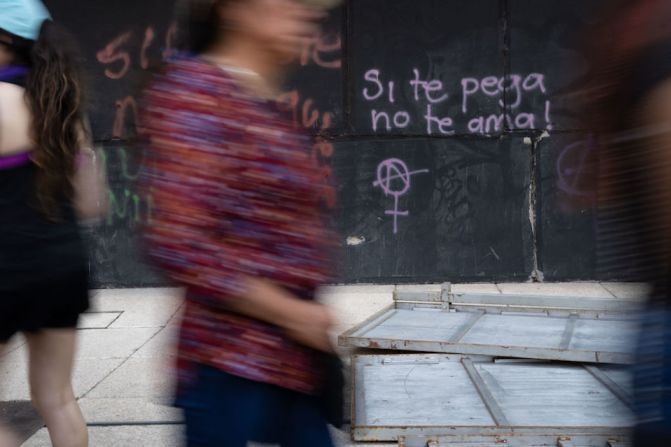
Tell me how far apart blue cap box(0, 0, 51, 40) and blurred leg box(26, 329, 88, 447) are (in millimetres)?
941

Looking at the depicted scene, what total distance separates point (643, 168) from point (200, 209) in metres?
0.83

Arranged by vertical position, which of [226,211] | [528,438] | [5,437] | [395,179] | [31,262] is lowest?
[528,438]

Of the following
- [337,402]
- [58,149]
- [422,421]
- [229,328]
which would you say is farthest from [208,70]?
[422,421]

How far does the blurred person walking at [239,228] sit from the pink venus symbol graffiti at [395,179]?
6.39 metres

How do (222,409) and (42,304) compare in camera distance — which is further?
(42,304)

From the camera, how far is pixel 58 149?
9.11 feet

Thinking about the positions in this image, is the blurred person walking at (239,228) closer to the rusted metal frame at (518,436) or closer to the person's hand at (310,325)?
the person's hand at (310,325)

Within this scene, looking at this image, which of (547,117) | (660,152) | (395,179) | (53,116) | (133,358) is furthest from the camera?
(395,179)

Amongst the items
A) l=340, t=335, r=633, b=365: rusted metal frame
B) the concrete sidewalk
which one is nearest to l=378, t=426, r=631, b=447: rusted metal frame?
the concrete sidewalk

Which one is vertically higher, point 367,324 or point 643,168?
point 643,168

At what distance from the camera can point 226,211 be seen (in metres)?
1.75

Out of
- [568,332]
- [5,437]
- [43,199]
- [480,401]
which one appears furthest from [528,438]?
[43,199]

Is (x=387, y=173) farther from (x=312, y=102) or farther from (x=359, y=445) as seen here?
(x=359, y=445)

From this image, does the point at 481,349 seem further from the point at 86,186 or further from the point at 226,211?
the point at 226,211
